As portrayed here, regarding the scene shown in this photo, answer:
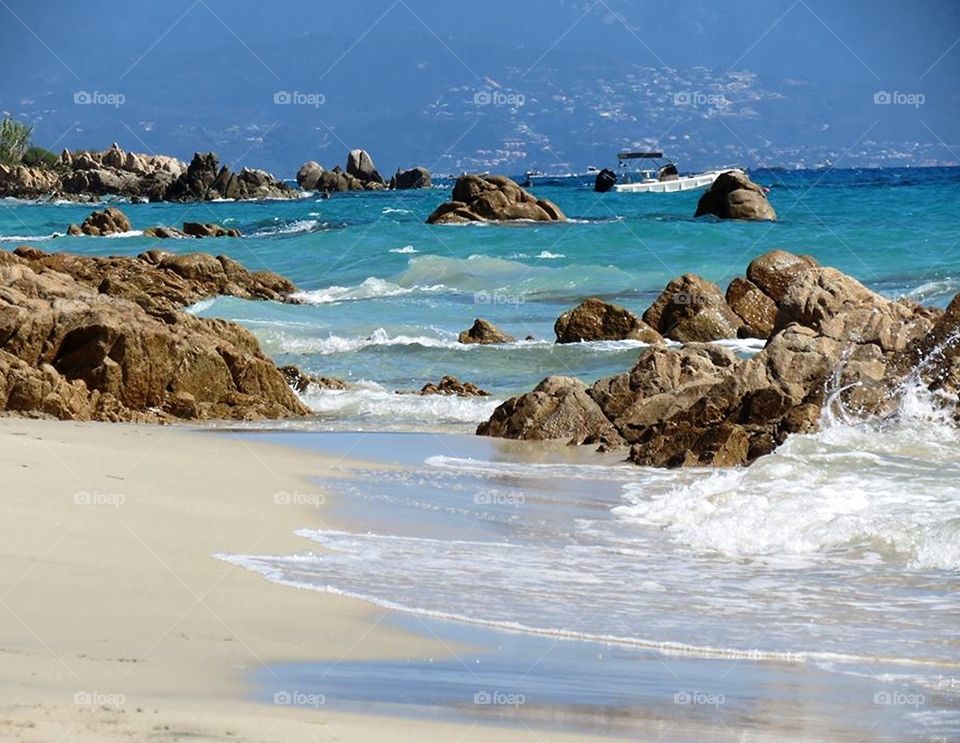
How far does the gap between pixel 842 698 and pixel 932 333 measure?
839 cm

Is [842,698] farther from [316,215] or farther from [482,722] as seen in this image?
[316,215]

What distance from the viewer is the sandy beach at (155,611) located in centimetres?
438

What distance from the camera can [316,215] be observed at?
69438 mm

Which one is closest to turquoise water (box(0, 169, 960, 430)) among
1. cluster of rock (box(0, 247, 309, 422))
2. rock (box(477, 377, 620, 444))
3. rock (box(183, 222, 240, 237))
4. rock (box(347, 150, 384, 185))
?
cluster of rock (box(0, 247, 309, 422))

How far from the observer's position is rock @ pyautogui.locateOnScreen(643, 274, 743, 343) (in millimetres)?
21234

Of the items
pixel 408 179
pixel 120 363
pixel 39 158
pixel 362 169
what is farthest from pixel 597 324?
pixel 39 158

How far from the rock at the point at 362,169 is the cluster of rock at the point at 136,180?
10.3 m

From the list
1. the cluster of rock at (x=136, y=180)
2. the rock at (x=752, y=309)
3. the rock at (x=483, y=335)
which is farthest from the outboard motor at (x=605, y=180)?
the rock at (x=752, y=309)

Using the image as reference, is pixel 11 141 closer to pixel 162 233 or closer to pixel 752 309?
pixel 162 233

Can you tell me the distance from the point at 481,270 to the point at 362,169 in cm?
8040

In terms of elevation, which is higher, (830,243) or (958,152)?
(958,152)

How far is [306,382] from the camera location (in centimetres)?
1781

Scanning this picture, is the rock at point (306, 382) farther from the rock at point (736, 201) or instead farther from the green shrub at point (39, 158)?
the green shrub at point (39, 158)

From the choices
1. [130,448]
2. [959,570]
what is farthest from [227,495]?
[959,570]
